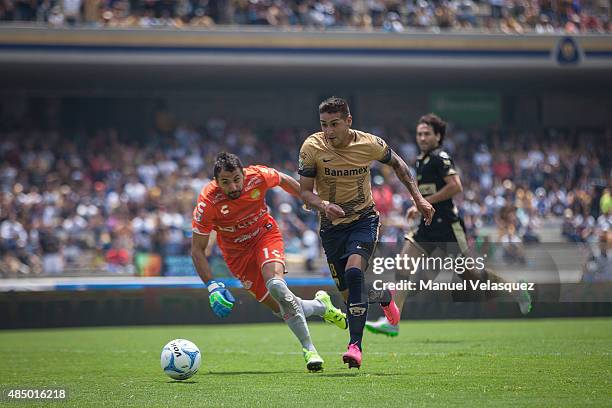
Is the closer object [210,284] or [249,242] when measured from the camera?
[210,284]

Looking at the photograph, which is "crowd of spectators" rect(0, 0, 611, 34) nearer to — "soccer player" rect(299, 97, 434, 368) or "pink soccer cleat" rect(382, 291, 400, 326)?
"pink soccer cleat" rect(382, 291, 400, 326)

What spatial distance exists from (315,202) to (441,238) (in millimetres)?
3284

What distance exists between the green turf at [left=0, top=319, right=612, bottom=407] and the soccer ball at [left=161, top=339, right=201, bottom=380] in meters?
0.11

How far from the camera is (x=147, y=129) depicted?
2966 cm

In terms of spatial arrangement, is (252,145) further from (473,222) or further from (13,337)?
(13,337)

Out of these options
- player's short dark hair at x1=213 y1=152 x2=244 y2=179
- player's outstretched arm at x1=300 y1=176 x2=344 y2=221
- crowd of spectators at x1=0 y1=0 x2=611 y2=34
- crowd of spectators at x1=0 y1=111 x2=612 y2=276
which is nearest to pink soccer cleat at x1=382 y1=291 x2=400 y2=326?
player's outstretched arm at x1=300 y1=176 x2=344 y2=221

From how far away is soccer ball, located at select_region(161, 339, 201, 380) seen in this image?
27.7ft

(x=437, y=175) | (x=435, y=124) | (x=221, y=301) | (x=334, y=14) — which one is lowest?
(x=221, y=301)

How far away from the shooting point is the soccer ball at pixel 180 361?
27.7ft

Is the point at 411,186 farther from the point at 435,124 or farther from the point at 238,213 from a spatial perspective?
the point at 435,124

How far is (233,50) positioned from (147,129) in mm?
4315

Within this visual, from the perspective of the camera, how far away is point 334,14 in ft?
92.1

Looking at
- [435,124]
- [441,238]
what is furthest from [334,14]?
[441,238]

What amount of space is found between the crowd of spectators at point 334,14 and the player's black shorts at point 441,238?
55.2 ft
